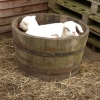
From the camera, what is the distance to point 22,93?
3.35 m

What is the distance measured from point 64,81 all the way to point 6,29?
1894 millimetres

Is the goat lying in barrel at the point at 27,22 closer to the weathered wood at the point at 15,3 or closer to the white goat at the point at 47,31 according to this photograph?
the white goat at the point at 47,31

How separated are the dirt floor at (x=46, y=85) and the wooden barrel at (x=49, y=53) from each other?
0.16m

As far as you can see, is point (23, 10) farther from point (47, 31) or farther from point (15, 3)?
point (47, 31)

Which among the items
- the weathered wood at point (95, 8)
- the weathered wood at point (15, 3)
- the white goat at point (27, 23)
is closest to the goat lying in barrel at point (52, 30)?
the white goat at point (27, 23)

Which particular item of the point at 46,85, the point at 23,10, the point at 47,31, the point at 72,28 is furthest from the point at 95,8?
the point at 46,85

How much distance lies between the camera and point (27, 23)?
3.74 meters

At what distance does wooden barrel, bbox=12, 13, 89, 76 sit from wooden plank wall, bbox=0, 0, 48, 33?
42.4 inches

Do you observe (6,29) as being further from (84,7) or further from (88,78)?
(88,78)

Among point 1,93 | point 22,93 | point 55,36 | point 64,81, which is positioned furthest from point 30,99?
point 55,36

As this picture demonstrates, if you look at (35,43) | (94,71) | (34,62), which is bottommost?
(94,71)

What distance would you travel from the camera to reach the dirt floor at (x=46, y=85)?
3338mm

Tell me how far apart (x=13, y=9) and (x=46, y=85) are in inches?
76.1

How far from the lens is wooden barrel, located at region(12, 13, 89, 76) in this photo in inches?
129
